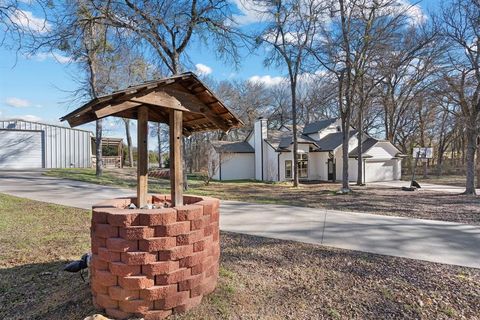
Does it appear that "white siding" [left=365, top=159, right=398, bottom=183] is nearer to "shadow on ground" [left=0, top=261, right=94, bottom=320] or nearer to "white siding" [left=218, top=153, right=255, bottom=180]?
"white siding" [left=218, top=153, right=255, bottom=180]

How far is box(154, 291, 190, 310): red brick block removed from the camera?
3000mm

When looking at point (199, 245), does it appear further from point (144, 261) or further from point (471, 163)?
point (471, 163)

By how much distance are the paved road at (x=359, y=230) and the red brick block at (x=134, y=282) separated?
3585 mm

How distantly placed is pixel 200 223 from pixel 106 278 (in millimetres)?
1058

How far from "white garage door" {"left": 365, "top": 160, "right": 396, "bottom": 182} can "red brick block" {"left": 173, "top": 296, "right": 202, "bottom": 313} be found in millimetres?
22516

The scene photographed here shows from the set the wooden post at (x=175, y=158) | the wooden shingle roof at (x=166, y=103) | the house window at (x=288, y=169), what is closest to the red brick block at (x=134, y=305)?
the wooden post at (x=175, y=158)

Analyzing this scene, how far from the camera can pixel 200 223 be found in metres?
3.27

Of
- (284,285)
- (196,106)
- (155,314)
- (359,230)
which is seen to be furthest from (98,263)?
(359,230)

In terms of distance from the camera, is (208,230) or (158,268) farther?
(208,230)

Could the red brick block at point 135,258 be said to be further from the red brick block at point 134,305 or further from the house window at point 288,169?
the house window at point 288,169

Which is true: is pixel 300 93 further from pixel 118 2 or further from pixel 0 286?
pixel 0 286

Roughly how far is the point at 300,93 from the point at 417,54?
22731mm

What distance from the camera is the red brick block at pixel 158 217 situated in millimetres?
2926

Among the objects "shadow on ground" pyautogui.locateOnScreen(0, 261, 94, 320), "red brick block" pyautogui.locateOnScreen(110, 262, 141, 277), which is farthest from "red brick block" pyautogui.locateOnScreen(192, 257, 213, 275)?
"shadow on ground" pyautogui.locateOnScreen(0, 261, 94, 320)
